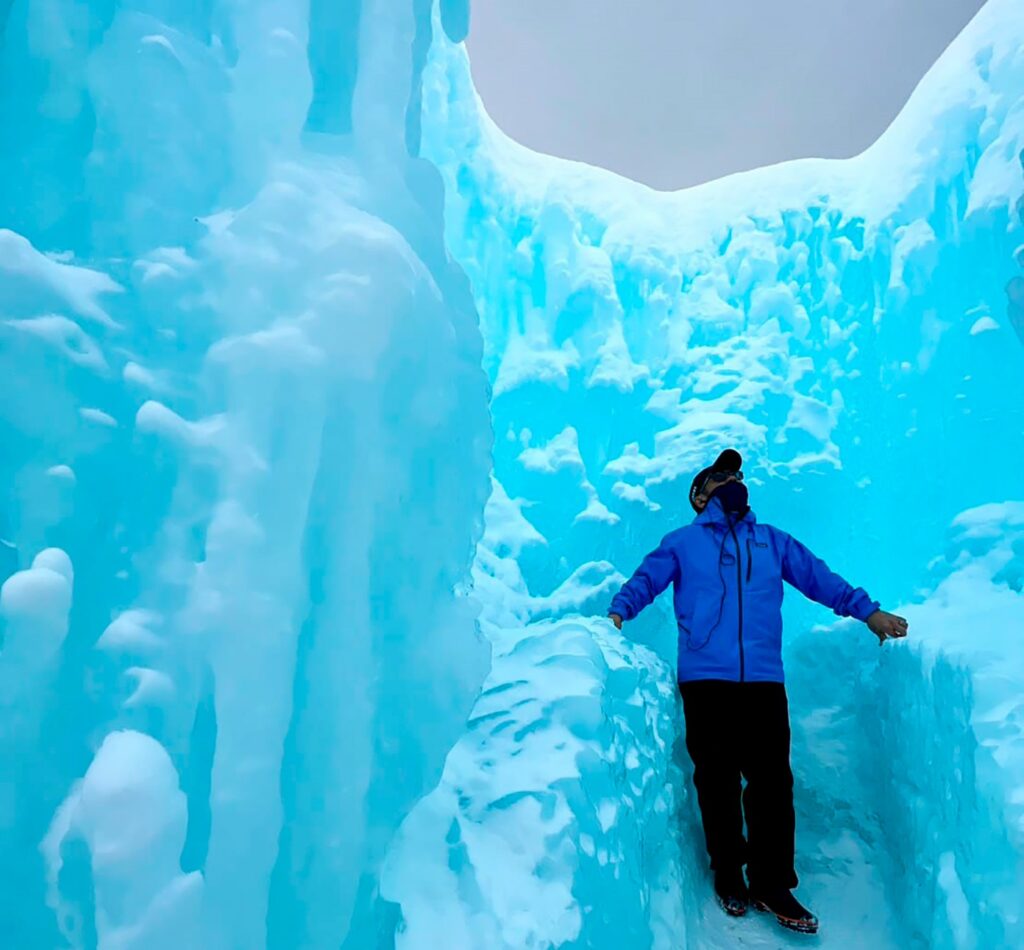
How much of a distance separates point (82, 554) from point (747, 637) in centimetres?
215

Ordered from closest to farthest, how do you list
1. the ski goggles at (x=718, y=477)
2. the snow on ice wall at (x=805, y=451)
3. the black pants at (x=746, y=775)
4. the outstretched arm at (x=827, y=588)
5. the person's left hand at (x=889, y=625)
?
the snow on ice wall at (x=805, y=451)
the black pants at (x=746, y=775)
the person's left hand at (x=889, y=625)
the outstretched arm at (x=827, y=588)
the ski goggles at (x=718, y=477)

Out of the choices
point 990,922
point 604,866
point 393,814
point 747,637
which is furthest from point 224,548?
point 990,922

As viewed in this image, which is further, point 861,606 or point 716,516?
point 716,516

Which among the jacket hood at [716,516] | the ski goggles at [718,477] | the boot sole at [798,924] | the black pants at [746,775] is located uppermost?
the ski goggles at [718,477]

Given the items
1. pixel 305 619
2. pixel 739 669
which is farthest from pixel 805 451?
pixel 305 619

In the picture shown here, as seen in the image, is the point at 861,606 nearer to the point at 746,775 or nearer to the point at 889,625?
the point at 889,625

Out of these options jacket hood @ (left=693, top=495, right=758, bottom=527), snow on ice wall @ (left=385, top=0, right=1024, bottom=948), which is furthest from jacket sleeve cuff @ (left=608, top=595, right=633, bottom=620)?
jacket hood @ (left=693, top=495, right=758, bottom=527)

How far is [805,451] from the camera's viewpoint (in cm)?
564

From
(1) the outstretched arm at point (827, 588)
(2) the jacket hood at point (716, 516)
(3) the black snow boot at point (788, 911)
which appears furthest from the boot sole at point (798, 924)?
(2) the jacket hood at point (716, 516)

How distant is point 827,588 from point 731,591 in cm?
39

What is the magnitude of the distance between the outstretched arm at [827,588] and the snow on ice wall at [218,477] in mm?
1455

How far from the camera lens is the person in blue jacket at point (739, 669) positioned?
2645 mm

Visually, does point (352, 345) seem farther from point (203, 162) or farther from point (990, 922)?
point (990, 922)

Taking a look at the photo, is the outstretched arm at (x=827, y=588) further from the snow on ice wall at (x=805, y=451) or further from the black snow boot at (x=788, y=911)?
the black snow boot at (x=788, y=911)
